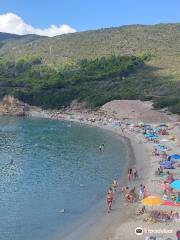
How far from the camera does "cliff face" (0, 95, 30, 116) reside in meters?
108

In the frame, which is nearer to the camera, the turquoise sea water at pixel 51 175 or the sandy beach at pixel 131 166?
the sandy beach at pixel 131 166

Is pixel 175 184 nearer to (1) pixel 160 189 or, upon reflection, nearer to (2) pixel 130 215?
(1) pixel 160 189

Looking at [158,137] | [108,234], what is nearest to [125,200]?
[108,234]

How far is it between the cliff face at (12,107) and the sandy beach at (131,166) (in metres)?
9.86

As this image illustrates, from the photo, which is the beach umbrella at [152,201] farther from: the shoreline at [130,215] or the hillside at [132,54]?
the hillside at [132,54]

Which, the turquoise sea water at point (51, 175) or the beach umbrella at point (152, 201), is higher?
the beach umbrella at point (152, 201)

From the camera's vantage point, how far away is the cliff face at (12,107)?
4255 inches

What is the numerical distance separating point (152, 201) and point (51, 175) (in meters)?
14.6

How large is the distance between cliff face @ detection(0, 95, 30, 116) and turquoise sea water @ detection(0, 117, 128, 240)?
2859cm

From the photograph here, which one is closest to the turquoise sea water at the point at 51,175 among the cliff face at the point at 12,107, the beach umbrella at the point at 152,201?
the beach umbrella at the point at 152,201

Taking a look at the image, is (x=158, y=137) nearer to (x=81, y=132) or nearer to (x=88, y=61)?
(x=81, y=132)

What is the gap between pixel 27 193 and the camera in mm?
37156

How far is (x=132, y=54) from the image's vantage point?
5935 inches

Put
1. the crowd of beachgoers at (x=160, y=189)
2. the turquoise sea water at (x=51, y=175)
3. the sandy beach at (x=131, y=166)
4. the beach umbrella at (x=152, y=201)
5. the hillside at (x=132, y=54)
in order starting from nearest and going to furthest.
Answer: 1. the sandy beach at (x=131, y=166)
2. the crowd of beachgoers at (x=160, y=189)
3. the turquoise sea water at (x=51, y=175)
4. the beach umbrella at (x=152, y=201)
5. the hillside at (x=132, y=54)
